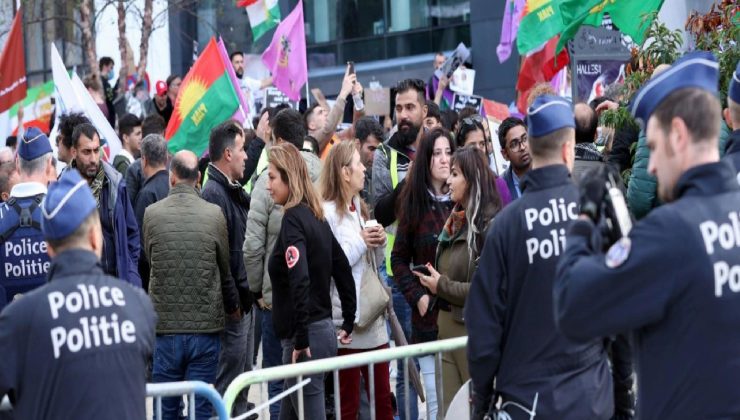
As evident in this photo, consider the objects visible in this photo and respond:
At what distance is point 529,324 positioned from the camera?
200 inches

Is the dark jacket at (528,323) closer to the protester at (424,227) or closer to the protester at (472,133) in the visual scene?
the protester at (424,227)

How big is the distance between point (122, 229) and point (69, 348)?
13.3 feet

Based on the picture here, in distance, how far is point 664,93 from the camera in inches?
156

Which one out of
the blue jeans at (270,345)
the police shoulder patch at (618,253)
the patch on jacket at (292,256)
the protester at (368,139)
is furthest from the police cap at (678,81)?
the protester at (368,139)

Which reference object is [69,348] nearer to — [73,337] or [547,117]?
[73,337]

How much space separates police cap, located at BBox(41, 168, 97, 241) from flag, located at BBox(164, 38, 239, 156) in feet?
25.0

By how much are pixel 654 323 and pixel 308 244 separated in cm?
390

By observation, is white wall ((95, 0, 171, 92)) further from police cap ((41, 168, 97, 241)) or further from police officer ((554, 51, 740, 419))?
police officer ((554, 51, 740, 419))

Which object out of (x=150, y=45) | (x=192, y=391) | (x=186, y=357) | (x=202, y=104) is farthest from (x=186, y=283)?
(x=150, y=45)

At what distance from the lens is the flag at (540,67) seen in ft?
47.4

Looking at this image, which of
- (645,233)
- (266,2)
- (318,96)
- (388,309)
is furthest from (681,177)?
(266,2)

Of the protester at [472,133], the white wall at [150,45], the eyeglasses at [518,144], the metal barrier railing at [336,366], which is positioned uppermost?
the white wall at [150,45]

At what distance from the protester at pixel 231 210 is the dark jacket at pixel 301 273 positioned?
4.21ft

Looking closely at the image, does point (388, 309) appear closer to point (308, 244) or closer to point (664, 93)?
point (308, 244)
